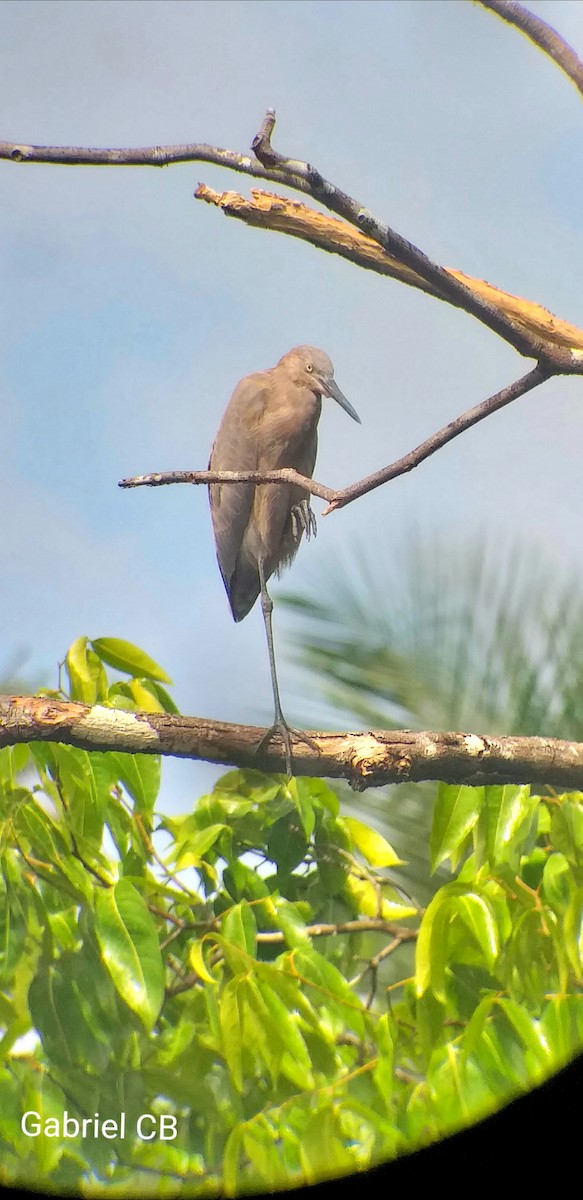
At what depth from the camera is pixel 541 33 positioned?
0.59m

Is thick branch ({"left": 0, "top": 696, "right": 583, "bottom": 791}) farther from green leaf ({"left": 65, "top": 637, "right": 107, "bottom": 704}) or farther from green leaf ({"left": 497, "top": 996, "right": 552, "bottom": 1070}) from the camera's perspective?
green leaf ({"left": 497, "top": 996, "right": 552, "bottom": 1070})

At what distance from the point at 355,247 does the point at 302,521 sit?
0.69 ft

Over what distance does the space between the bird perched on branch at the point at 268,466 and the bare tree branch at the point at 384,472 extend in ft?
0.26

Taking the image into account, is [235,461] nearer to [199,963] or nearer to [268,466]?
[268,466]

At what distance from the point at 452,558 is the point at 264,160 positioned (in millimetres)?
262

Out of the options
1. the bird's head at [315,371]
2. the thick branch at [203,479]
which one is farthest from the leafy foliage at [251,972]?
the bird's head at [315,371]

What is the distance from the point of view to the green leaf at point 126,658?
2.02 ft

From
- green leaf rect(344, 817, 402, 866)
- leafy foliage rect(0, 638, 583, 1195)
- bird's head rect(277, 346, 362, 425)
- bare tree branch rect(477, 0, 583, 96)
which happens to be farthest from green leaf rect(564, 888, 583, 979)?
bare tree branch rect(477, 0, 583, 96)

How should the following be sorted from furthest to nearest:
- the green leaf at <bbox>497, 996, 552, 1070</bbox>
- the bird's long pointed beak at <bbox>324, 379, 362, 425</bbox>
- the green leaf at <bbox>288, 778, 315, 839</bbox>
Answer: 1. the bird's long pointed beak at <bbox>324, 379, 362, 425</bbox>
2. the green leaf at <bbox>288, 778, 315, 839</bbox>
3. the green leaf at <bbox>497, 996, 552, 1070</bbox>

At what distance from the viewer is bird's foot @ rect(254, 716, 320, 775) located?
651 millimetres

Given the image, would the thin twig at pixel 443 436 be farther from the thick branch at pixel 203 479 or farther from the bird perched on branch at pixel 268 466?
the bird perched on branch at pixel 268 466

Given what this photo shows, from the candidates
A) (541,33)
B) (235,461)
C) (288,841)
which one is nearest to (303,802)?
(288,841)

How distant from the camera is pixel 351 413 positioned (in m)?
0.72

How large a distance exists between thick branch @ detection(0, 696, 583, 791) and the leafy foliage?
0.02 meters
